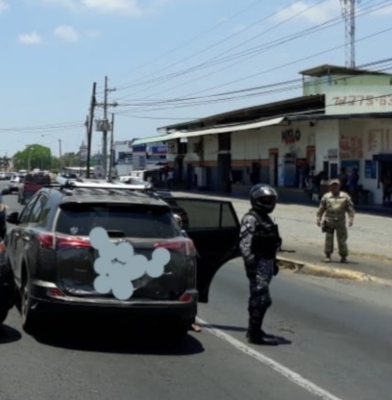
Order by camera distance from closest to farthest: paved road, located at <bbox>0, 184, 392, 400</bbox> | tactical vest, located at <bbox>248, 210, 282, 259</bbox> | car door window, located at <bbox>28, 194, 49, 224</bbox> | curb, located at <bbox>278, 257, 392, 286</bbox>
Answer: paved road, located at <bbox>0, 184, 392, 400</bbox>
tactical vest, located at <bbox>248, 210, 282, 259</bbox>
car door window, located at <bbox>28, 194, 49, 224</bbox>
curb, located at <bbox>278, 257, 392, 286</bbox>

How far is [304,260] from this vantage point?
17.4 metres

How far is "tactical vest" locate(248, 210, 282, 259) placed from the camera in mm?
8492

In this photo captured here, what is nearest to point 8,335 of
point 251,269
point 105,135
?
point 251,269

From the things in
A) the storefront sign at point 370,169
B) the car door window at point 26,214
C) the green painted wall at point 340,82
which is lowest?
the car door window at point 26,214

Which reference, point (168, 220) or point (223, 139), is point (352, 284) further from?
point (223, 139)

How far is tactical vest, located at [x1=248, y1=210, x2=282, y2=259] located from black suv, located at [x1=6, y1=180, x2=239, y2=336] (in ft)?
2.15

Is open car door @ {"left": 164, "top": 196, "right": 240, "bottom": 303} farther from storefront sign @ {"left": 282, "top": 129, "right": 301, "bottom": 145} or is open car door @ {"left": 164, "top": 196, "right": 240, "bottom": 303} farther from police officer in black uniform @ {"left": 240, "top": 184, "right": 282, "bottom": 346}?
storefront sign @ {"left": 282, "top": 129, "right": 301, "bottom": 145}

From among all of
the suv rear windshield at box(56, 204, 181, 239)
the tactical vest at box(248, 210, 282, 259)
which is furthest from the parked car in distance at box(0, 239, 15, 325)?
the tactical vest at box(248, 210, 282, 259)

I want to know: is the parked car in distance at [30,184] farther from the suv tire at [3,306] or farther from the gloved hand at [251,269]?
the gloved hand at [251,269]

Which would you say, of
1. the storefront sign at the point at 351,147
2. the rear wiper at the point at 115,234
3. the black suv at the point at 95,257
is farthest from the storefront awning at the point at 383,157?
the rear wiper at the point at 115,234

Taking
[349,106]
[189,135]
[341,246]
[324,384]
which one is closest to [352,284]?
[341,246]

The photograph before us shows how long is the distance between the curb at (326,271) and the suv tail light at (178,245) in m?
7.13

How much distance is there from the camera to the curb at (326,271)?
1496cm

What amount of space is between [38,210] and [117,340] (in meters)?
1.92
